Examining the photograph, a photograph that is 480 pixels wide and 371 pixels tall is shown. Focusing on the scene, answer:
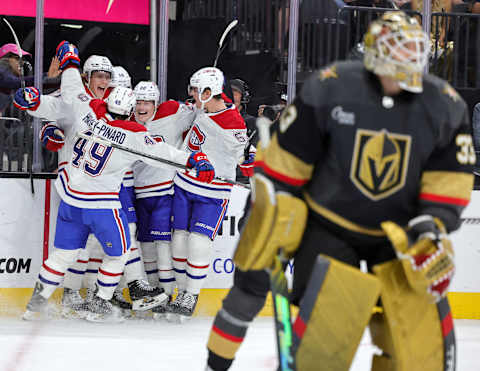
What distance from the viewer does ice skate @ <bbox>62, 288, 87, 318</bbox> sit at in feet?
13.4

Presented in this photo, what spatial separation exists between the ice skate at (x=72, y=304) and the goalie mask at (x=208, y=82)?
1171 millimetres

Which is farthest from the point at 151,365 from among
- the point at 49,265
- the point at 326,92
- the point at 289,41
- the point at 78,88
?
the point at 289,41

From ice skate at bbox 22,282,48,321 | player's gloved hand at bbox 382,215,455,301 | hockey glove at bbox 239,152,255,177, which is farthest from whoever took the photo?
hockey glove at bbox 239,152,255,177

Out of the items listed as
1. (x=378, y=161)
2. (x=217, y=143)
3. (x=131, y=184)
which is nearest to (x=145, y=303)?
(x=131, y=184)

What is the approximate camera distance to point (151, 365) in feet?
10.8

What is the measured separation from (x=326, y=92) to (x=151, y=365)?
1713 mm

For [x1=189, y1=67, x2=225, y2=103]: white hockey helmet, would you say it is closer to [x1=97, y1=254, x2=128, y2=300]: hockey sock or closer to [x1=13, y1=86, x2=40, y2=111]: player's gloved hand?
[x1=13, y1=86, x2=40, y2=111]: player's gloved hand

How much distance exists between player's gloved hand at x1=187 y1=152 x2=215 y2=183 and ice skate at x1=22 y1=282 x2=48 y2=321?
935 mm

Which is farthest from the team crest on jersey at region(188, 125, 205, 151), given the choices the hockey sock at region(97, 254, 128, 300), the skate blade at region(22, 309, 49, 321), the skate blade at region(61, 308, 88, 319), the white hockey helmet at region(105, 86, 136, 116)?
the skate blade at region(22, 309, 49, 321)

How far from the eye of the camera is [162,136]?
424 cm

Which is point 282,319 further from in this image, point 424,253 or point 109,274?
point 109,274

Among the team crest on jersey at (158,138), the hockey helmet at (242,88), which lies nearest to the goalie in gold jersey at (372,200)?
the team crest on jersey at (158,138)

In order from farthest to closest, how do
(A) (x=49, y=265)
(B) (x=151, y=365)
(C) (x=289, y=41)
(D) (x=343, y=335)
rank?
(C) (x=289, y=41) → (A) (x=49, y=265) → (B) (x=151, y=365) → (D) (x=343, y=335)

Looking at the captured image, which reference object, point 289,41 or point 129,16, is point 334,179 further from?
point 129,16
